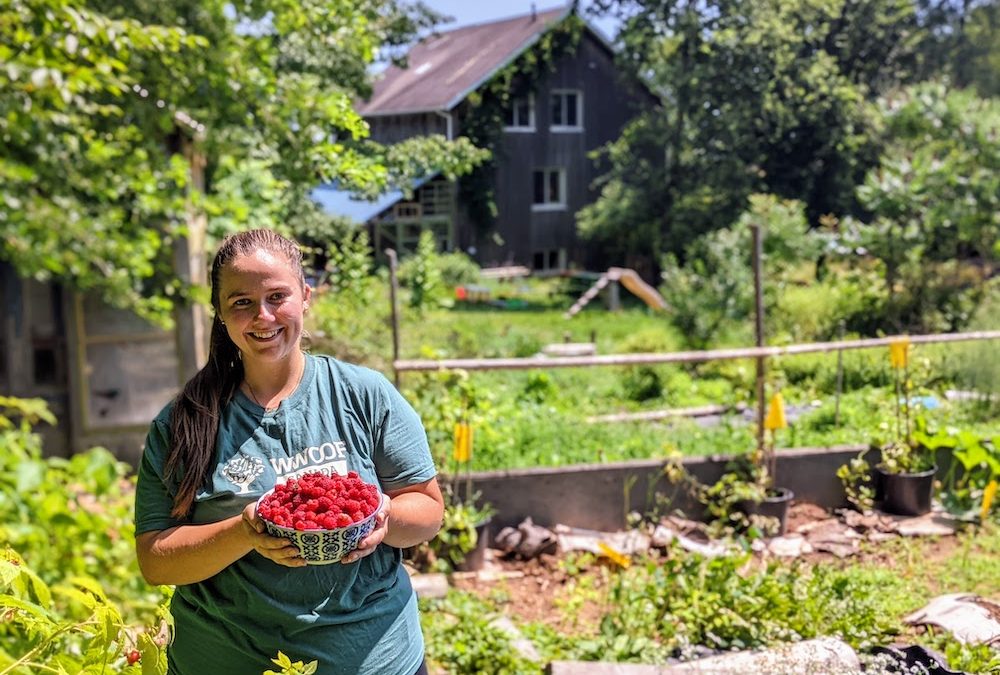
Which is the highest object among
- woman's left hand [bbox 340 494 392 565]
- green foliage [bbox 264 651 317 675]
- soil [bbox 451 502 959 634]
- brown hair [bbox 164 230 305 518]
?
brown hair [bbox 164 230 305 518]

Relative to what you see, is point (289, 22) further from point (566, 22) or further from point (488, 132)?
point (566, 22)

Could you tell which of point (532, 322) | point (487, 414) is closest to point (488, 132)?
point (487, 414)

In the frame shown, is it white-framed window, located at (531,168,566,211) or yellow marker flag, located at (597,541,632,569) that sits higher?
white-framed window, located at (531,168,566,211)

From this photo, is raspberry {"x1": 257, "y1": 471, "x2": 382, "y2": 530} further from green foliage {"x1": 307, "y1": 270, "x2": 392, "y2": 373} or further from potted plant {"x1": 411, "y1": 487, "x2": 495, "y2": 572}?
green foliage {"x1": 307, "y1": 270, "x2": 392, "y2": 373}

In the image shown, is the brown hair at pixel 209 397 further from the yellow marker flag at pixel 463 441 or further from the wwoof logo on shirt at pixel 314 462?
the yellow marker flag at pixel 463 441

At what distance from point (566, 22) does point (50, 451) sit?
197 inches

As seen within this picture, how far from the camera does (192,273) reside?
6547mm

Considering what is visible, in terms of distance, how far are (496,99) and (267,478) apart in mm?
2562

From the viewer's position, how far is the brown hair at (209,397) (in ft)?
5.10

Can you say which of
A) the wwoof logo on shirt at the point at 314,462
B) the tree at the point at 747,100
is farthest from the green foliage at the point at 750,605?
the tree at the point at 747,100

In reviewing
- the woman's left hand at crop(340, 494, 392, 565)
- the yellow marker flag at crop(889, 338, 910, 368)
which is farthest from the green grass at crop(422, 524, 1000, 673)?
the woman's left hand at crop(340, 494, 392, 565)

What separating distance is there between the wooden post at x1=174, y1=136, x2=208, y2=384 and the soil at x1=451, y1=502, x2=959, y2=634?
3.02m

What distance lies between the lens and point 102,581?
11.8ft

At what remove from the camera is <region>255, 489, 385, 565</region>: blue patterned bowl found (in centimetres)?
138
